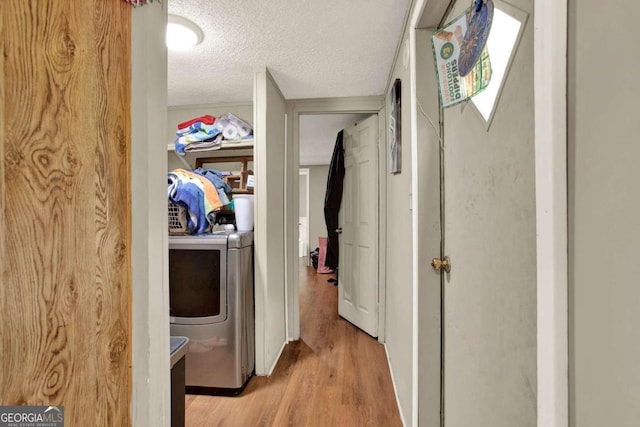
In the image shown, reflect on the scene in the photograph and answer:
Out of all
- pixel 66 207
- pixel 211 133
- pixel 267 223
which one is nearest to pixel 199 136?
pixel 211 133

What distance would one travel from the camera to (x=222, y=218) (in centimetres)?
235

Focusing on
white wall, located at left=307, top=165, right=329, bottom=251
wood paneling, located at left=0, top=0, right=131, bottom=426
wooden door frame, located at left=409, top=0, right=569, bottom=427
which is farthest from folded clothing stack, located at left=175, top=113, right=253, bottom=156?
white wall, located at left=307, top=165, right=329, bottom=251

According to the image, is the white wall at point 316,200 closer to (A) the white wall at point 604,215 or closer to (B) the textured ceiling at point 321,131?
(B) the textured ceiling at point 321,131

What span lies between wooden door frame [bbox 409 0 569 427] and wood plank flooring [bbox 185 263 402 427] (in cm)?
144

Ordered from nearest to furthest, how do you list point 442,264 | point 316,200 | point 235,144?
point 442,264
point 235,144
point 316,200

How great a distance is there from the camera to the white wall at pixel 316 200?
598 centimetres

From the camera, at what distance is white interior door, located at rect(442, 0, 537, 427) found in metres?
0.54

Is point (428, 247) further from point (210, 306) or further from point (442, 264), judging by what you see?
point (210, 306)

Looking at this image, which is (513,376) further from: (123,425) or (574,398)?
(123,425)

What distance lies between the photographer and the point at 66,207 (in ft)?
1.63

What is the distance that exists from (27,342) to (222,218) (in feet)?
6.47

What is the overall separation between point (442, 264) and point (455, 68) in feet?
2.34

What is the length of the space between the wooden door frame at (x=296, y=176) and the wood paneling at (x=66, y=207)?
1.80m

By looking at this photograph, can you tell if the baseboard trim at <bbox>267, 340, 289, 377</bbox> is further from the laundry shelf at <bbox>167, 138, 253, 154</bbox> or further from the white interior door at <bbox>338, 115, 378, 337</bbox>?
the laundry shelf at <bbox>167, 138, 253, 154</bbox>
